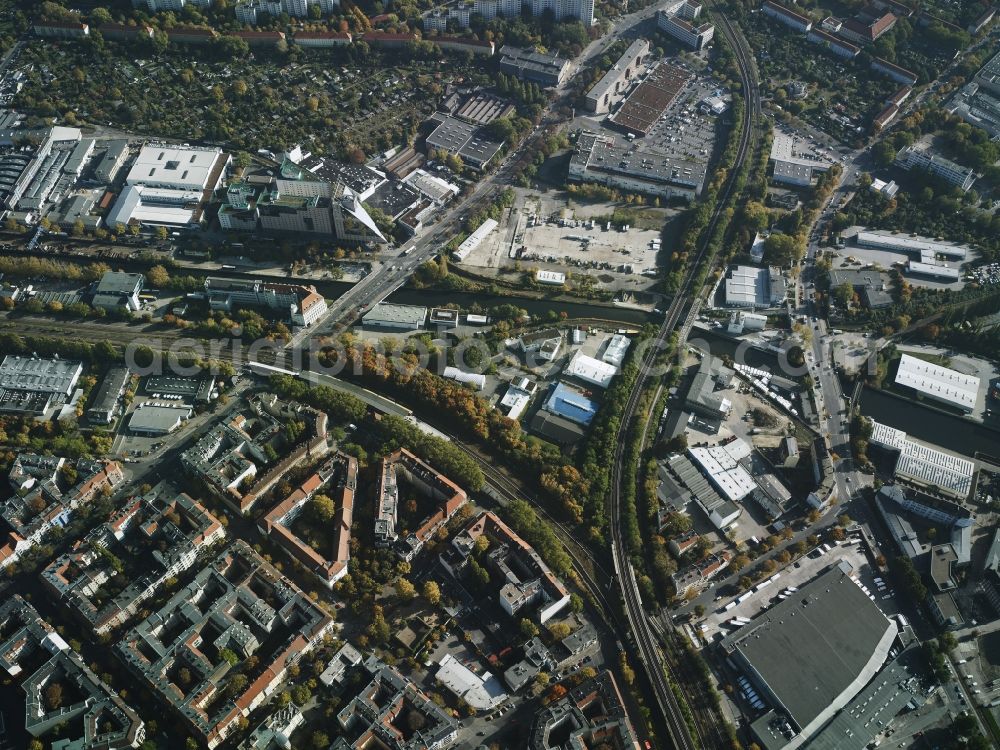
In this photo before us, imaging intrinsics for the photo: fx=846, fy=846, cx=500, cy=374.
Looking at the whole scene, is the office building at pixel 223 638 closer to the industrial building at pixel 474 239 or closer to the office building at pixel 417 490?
the office building at pixel 417 490

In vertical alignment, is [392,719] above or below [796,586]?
below

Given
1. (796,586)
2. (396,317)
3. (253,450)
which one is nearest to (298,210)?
(396,317)

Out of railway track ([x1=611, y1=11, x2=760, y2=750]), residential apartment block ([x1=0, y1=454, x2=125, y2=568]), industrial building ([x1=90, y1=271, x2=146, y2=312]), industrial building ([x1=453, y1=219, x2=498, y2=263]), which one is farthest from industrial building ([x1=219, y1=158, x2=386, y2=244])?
railway track ([x1=611, y1=11, x2=760, y2=750])

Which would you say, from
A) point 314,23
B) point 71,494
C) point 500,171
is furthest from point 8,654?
point 314,23

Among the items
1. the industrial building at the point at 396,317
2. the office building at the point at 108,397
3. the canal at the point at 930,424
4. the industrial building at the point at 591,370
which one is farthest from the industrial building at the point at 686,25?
the office building at the point at 108,397

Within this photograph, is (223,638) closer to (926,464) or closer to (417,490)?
(417,490)

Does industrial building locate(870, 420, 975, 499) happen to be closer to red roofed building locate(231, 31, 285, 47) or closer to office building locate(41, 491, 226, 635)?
office building locate(41, 491, 226, 635)
